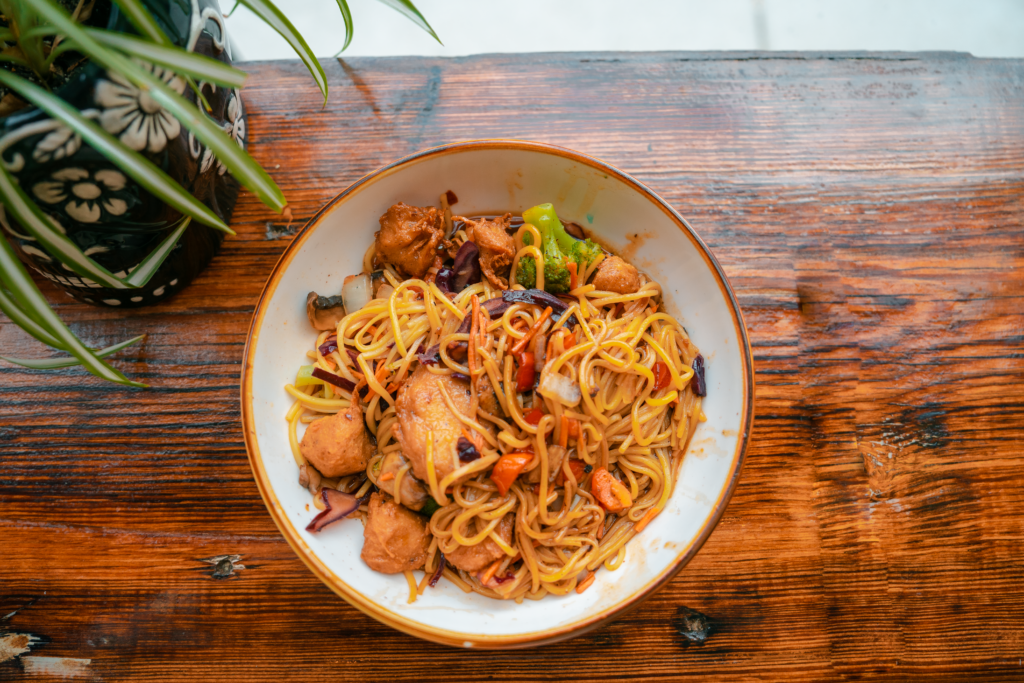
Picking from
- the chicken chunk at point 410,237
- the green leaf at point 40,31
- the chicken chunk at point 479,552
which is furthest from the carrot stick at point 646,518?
the green leaf at point 40,31

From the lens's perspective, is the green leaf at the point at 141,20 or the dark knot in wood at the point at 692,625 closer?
the green leaf at the point at 141,20

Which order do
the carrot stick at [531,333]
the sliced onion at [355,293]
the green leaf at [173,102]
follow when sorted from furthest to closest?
the sliced onion at [355,293] < the carrot stick at [531,333] < the green leaf at [173,102]

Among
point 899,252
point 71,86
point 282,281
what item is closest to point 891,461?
point 899,252

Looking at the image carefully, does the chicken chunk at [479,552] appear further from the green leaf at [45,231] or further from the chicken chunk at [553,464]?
the green leaf at [45,231]

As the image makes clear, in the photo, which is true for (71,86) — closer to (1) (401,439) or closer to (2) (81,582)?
(1) (401,439)

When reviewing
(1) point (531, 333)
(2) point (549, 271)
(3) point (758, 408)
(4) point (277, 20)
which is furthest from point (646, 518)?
(4) point (277, 20)

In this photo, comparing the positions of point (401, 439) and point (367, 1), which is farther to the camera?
point (367, 1)

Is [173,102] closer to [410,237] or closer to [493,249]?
[410,237]
